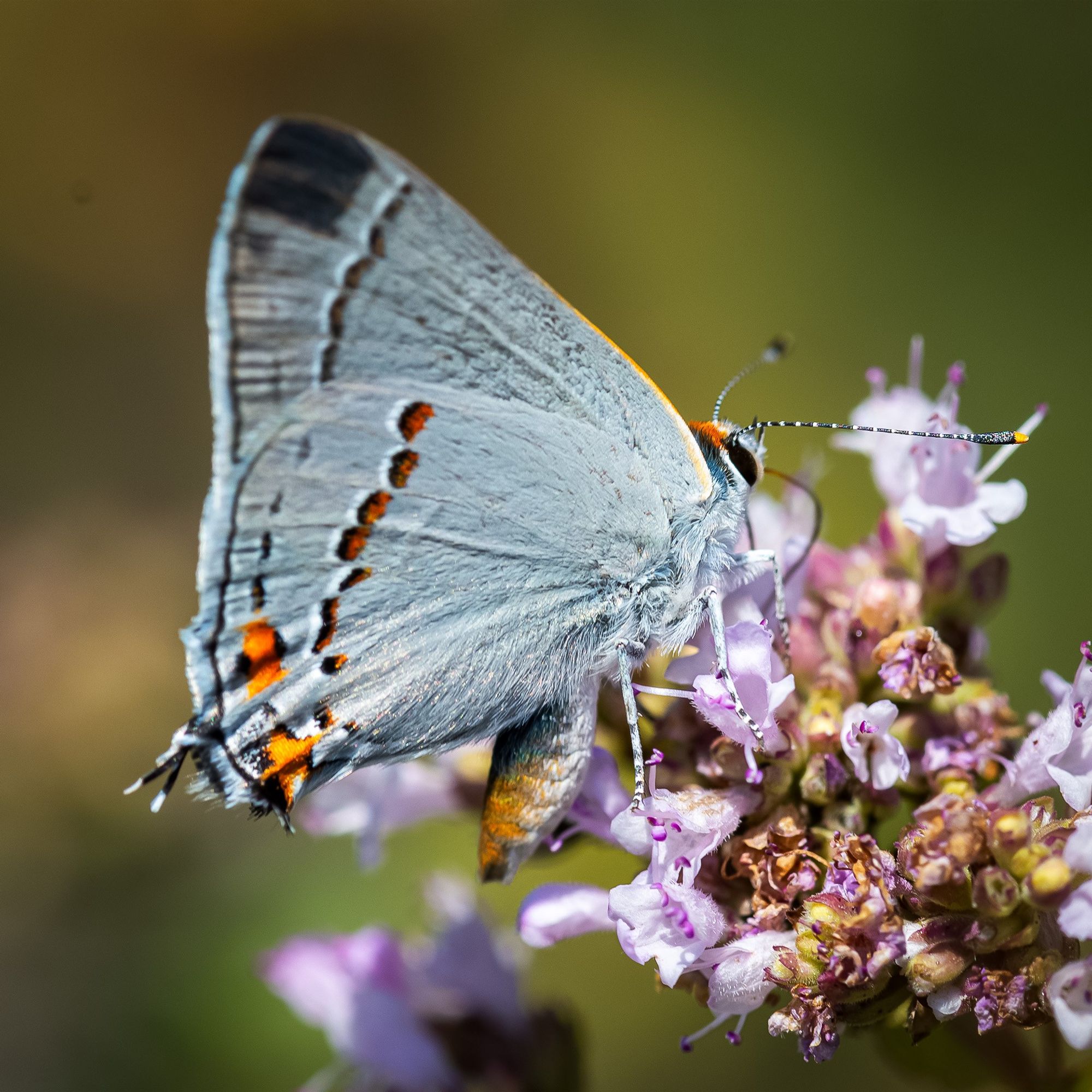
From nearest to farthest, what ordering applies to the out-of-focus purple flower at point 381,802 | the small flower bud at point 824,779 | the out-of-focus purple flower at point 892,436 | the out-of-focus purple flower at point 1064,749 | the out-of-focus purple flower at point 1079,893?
the out-of-focus purple flower at point 1079,893, the out-of-focus purple flower at point 1064,749, the small flower bud at point 824,779, the out-of-focus purple flower at point 892,436, the out-of-focus purple flower at point 381,802

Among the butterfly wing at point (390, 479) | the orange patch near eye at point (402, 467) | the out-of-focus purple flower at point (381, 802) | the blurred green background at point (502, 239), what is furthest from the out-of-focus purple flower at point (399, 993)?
the orange patch near eye at point (402, 467)

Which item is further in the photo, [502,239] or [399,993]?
[502,239]

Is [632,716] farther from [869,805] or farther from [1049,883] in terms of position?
[1049,883]

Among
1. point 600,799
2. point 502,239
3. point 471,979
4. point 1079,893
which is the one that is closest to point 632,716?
point 600,799

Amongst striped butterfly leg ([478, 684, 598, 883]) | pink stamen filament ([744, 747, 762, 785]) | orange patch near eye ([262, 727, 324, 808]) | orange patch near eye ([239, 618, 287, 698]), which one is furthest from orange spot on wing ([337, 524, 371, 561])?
pink stamen filament ([744, 747, 762, 785])

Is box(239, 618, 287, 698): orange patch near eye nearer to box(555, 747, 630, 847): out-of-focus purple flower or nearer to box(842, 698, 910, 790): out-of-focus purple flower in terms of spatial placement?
box(555, 747, 630, 847): out-of-focus purple flower

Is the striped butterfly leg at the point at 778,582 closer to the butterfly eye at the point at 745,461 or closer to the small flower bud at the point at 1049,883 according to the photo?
the butterfly eye at the point at 745,461

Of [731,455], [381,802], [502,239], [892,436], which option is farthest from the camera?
[502,239]
